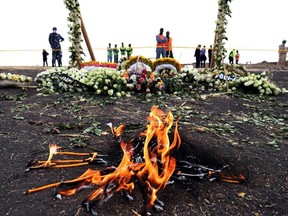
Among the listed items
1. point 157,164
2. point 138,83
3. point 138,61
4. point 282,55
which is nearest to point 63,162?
point 157,164

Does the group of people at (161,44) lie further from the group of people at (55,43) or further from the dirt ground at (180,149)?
the dirt ground at (180,149)

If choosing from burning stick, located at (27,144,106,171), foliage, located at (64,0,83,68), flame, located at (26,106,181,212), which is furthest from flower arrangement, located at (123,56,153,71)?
flame, located at (26,106,181,212)

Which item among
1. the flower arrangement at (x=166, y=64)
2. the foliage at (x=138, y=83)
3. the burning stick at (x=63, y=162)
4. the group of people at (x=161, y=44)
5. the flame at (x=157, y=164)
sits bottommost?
the burning stick at (x=63, y=162)

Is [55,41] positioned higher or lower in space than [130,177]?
Answer: higher

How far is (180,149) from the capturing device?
14.6 ft

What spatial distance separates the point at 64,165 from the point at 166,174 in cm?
142

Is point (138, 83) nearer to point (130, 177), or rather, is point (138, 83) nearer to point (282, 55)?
point (130, 177)

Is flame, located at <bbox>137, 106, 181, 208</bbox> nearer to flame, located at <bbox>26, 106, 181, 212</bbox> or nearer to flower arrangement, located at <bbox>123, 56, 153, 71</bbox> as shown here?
flame, located at <bbox>26, 106, 181, 212</bbox>

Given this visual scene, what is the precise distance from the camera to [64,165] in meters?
4.25

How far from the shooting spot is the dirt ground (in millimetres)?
3504

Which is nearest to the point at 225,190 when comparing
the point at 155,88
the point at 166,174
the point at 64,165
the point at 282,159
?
the point at 166,174

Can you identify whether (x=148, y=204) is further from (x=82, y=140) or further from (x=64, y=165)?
(x=82, y=140)

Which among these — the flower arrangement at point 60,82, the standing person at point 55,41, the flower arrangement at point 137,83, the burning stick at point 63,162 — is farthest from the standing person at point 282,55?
the burning stick at point 63,162

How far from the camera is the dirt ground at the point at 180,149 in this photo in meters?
3.50
